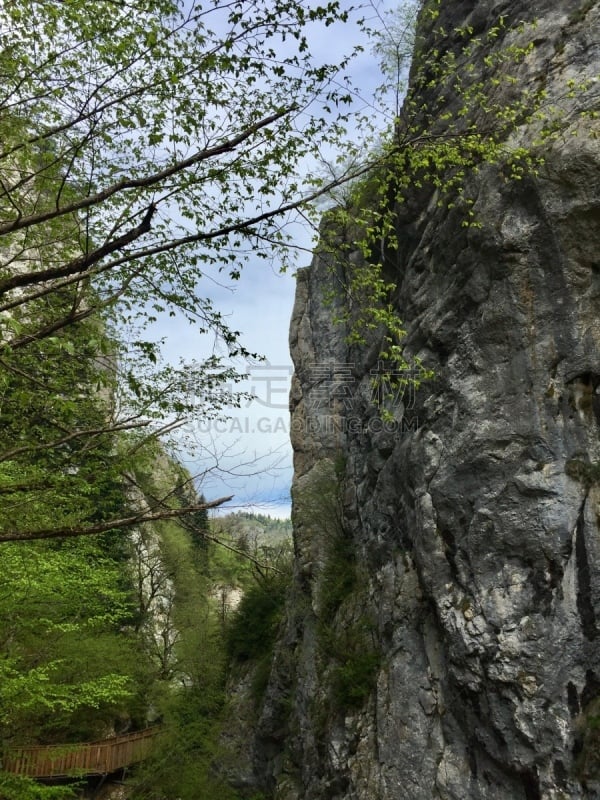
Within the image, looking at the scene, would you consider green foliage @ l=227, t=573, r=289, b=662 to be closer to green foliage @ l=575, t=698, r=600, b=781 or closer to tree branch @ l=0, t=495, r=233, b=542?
green foliage @ l=575, t=698, r=600, b=781

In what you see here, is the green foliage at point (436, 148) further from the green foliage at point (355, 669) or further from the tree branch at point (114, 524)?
the green foliage at point (355, 669)

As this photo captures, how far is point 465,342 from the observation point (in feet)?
31.4

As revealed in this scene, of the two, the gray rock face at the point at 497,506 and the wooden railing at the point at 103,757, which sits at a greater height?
the gray rock face at the point at 497,506

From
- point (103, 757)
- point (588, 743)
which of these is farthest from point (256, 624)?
point (588, 743)

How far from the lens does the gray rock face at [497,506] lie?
7555 mm

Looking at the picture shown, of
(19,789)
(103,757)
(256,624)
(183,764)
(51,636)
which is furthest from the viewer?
(256,624)

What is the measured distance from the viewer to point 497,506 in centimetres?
852

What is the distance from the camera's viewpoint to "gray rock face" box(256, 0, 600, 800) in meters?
7.55

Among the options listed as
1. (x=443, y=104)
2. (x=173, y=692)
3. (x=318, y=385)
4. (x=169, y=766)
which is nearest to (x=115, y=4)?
(x=443, y=104)

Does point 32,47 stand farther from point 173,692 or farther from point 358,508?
point 173,692

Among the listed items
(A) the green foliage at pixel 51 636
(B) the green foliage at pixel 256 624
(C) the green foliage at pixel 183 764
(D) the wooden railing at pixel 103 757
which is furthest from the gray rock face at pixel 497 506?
(B) the green foliage at pixel 256 624

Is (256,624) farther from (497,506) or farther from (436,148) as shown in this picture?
(436,148)

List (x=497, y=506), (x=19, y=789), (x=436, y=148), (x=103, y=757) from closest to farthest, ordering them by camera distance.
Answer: (x=436, y=148)
(x=19, y=789)
(x=497, y=506)
(x=103, y=757)

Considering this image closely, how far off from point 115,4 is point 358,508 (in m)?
12.4
